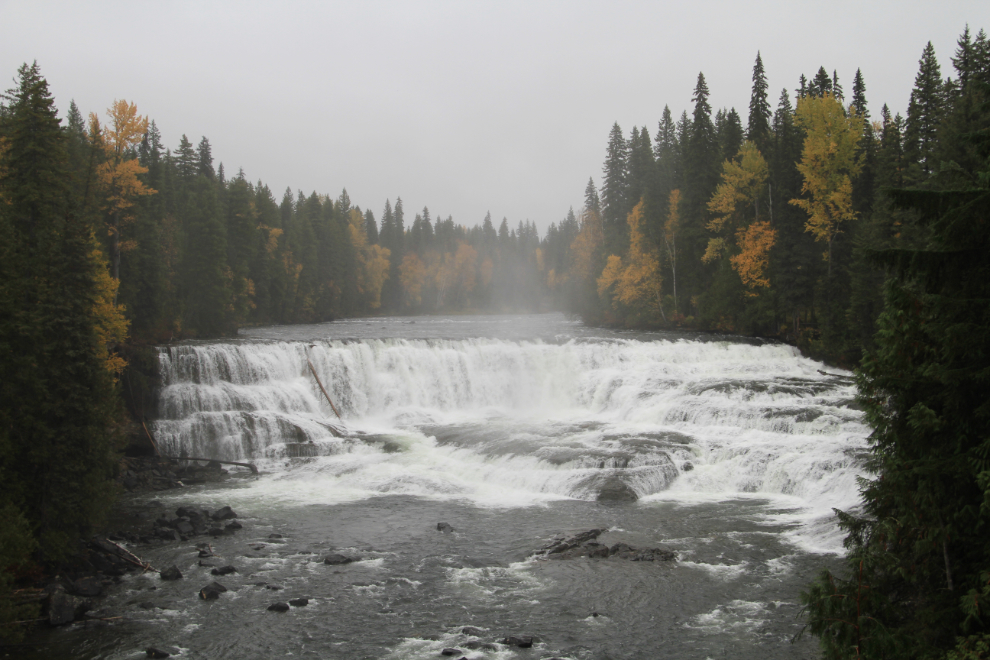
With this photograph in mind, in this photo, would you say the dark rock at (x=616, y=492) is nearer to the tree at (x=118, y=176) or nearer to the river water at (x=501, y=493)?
the river water at (x=501, y=493)

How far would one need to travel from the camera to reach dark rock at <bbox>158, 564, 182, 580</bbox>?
46.8 ft

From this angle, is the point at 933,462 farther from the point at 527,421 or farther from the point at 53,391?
the point at 527,421

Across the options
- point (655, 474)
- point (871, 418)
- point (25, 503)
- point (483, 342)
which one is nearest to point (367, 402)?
point (483, 342)

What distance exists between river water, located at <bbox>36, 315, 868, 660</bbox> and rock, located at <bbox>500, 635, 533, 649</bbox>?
25cm

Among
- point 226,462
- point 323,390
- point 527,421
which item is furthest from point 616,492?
point 323,390

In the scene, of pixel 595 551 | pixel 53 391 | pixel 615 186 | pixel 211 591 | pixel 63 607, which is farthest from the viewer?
pixel 615 186

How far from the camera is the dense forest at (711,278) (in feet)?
22.8

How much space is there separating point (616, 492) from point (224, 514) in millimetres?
11428

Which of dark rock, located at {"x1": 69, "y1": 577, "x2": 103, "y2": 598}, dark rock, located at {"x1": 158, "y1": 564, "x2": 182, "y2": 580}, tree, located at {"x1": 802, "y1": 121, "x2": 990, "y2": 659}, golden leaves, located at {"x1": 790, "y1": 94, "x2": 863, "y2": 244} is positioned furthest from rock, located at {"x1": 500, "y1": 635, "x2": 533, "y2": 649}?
golden leaves, located at {"x1": 790, "y1": 94, "x2": 863, "y2": 244}

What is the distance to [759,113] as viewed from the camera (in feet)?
153

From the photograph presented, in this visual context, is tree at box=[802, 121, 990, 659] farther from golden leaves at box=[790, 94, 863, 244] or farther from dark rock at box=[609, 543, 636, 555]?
golden leaves at box=[790, 94, 863, 244]

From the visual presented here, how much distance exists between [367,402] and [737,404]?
17.4 m

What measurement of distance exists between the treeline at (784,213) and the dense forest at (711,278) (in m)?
0.18

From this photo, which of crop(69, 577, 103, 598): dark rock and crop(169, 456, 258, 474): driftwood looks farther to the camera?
crop(169, 456, 258, 474): driftwood
